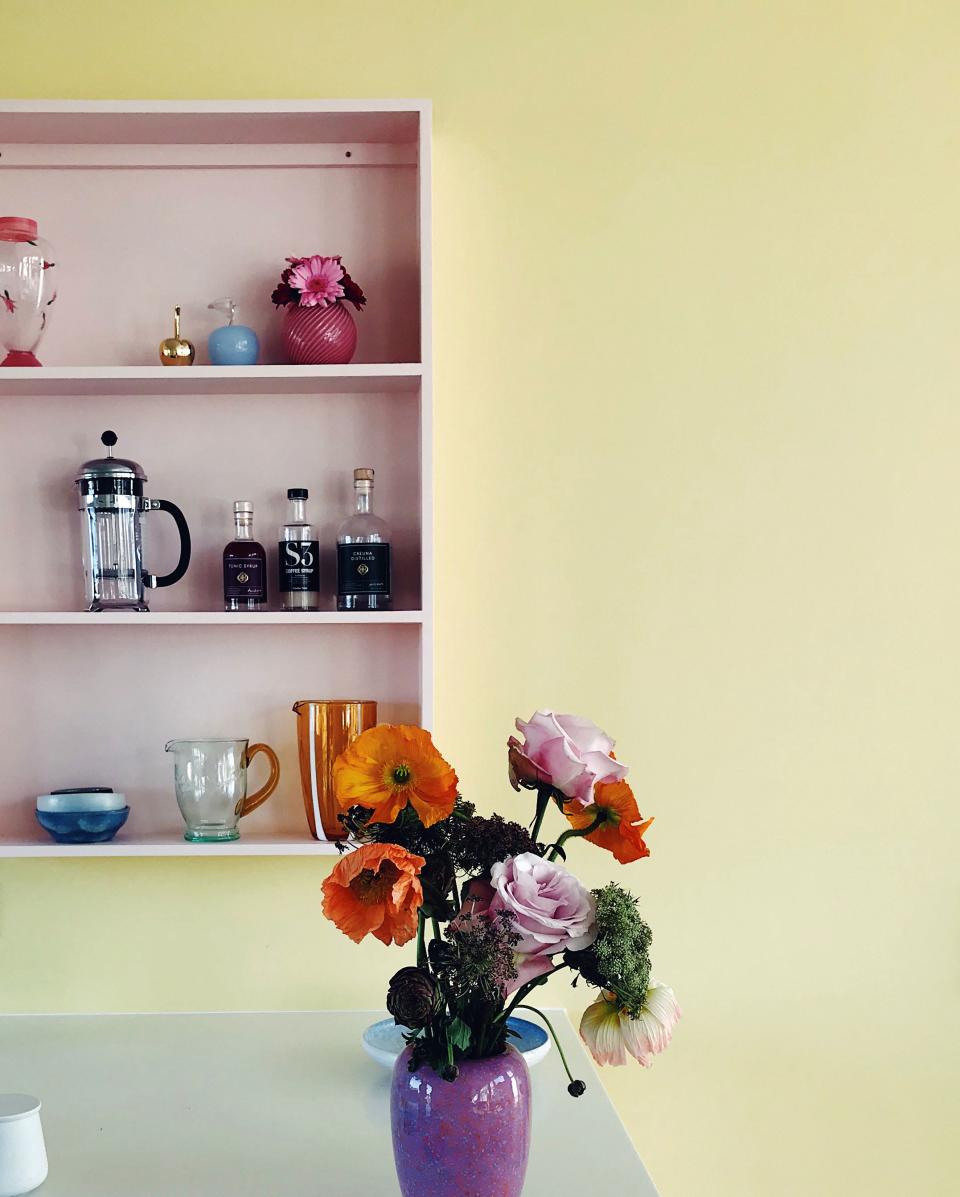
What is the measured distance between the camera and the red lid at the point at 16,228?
1552mm

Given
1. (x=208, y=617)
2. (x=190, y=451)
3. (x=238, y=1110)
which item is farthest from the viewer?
(x=190, y=451)

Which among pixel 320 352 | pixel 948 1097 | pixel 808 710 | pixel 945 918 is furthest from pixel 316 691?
pixel 948 1097

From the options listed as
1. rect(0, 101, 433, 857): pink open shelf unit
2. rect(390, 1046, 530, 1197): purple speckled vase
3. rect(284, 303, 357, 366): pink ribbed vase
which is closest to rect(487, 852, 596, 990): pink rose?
rect(390, 1046, 530, 1197): purple speckled vase

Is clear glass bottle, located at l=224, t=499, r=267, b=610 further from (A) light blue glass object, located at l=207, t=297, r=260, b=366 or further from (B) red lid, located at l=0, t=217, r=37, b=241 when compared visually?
(B) red lid, located at l=0, t=217, r=37, b=241

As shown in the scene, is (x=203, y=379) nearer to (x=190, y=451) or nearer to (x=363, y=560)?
(x=190, y=451)

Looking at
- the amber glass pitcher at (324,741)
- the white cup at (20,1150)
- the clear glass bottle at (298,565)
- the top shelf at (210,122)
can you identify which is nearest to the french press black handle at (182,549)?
the clear glass bottle at (298,565)

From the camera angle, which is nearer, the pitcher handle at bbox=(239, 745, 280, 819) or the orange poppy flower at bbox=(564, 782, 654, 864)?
the orange poppy flower at bbox=(564, 782, 654, 864)

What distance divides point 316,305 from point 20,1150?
108 cm

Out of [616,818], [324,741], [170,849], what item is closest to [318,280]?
[324,741]

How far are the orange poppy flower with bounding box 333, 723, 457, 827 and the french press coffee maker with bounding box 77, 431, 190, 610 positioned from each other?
0.73 meters

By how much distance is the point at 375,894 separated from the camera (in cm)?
94

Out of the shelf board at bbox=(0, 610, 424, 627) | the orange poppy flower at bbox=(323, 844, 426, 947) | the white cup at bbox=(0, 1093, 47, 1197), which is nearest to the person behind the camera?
the orange poppy flower at bbox=(323, 844, 426, 947)

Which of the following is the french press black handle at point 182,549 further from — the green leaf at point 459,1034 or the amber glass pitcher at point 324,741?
the green leaf at point 459,1034

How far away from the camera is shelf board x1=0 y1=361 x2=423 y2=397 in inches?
61.2
